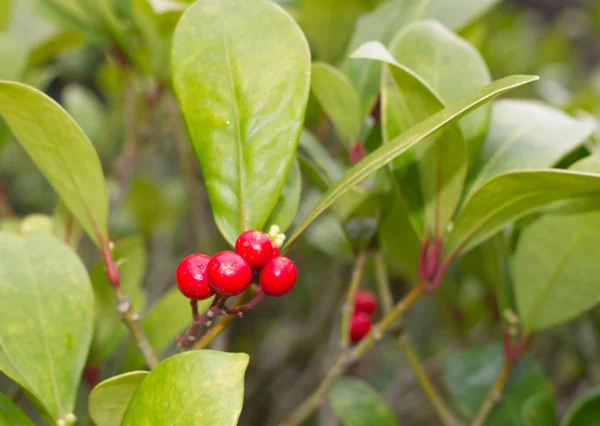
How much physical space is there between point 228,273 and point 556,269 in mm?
448

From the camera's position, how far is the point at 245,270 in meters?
0.52

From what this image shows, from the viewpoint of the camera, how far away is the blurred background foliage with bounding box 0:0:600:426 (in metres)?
0.97

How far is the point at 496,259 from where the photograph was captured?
889mm

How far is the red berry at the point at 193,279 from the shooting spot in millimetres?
536

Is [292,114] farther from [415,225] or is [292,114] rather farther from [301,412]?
[301,412]

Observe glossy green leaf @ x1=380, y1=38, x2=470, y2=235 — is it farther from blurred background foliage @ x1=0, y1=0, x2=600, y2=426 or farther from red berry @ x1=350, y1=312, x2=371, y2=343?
red berry @ x1=350, y1=312, x2=371, y2=343

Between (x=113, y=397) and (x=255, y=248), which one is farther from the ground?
(x=255, y=248)

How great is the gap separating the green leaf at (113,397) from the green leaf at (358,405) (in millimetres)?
326

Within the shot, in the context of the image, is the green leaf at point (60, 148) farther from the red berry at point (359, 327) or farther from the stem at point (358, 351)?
the red berry at point (359, 327)

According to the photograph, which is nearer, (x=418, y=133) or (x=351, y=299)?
(x=418, y=133)

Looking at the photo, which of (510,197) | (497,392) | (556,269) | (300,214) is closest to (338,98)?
(510,197)

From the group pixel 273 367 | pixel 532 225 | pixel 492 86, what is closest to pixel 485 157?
pixel 532 225

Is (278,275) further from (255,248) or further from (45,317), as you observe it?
(45,317)

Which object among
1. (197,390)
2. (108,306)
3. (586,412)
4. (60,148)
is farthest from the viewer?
(108,306)
